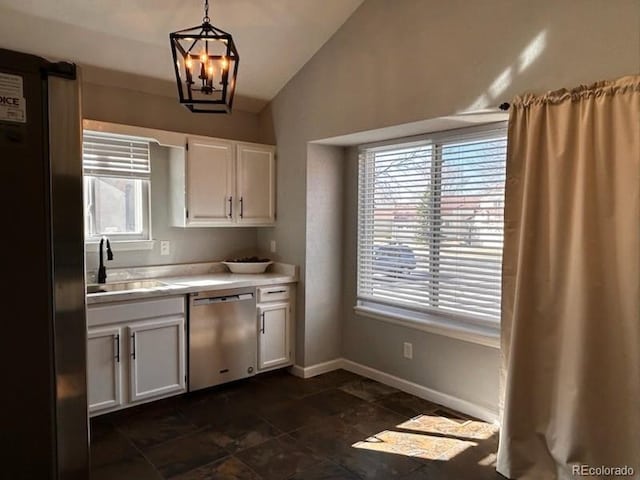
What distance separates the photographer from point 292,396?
11.7 ft

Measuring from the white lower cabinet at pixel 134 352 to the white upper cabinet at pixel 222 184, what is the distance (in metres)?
0.82

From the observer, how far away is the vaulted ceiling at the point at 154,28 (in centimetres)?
288

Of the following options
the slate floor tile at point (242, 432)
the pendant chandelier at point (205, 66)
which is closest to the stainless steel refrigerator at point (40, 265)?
the pendant chandelier at point (205, 66)

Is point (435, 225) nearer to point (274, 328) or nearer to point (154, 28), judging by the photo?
A: point (274, 328)

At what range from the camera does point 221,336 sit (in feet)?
11.7

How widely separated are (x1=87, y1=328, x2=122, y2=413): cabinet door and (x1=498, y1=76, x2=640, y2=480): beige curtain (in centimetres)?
247

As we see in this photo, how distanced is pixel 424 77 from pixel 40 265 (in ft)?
8.38

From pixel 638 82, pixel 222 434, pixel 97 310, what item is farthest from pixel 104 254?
pixel 638 82

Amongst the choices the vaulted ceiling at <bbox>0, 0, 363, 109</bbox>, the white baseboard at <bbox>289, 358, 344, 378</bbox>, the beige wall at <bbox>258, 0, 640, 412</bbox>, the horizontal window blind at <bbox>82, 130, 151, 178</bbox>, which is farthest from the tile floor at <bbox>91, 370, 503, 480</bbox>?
the vaulted ceiling at <bbox>0, 0, 363, 109</bbox>

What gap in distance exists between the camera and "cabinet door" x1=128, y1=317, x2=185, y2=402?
10.3 ft

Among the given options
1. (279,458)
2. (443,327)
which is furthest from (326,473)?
(443,327)

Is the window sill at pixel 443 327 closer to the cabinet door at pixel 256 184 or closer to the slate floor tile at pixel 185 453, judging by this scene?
the cabinet door at pixel 256 184

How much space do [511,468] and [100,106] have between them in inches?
145

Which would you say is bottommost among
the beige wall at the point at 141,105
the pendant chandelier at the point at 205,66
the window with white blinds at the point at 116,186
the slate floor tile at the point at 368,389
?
the slate floor tile at the point at 368,389
